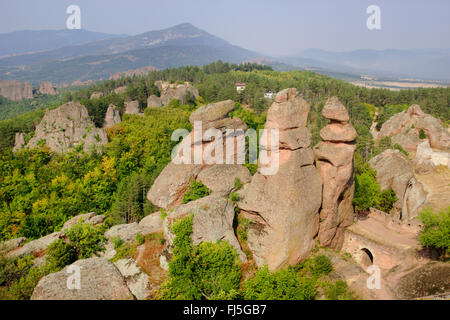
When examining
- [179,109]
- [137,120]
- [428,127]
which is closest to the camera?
[428,127]

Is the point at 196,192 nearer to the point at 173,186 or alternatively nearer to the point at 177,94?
the point at 173,186

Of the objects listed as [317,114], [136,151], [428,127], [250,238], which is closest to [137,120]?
[136,151]

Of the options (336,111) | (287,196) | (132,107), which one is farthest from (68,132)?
(336,111)

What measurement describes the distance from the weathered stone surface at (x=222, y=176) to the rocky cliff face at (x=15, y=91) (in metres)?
212

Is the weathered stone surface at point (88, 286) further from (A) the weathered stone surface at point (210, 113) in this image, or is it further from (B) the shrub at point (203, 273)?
(A) the weathered stone surface at point (210, 113)

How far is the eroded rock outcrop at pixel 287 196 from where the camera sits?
745 inches

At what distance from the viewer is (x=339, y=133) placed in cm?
2075

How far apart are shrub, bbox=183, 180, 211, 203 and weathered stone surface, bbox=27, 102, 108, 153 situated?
107ft

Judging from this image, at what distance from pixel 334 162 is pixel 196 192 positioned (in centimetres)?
1189

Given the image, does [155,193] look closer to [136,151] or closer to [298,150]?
[298,150]

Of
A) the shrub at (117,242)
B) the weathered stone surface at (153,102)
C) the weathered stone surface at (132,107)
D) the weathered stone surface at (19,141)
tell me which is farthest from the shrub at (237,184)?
the weathered stone surface at (153,102)

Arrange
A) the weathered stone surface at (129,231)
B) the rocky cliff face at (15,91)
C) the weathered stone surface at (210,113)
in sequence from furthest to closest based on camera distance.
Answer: the rocky cliff face at (15,91) < the weathered stone surface at (210,113) < the weathered stone surface at (129,231)

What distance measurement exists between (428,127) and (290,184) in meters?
50.0
